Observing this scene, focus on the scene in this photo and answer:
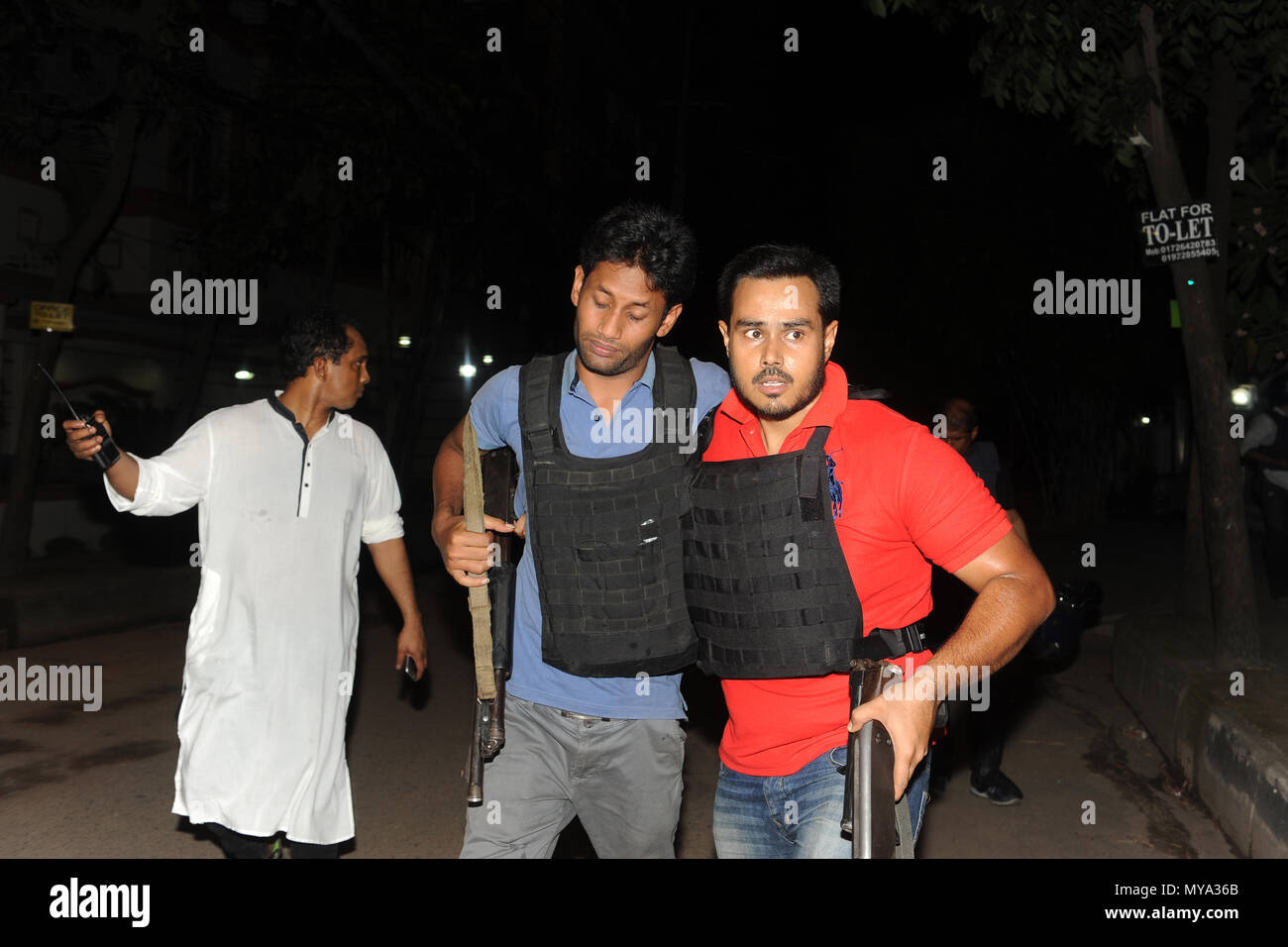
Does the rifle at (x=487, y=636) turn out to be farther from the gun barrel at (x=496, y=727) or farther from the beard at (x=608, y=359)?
the beard at (x=608, y=359)

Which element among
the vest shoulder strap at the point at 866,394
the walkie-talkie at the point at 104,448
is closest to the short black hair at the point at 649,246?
the vest shoulder strap at the point at 866,394

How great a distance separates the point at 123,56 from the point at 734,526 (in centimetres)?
1079

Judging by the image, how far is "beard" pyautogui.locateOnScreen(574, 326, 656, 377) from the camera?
Result: 3189mm

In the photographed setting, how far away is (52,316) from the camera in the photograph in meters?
10.6

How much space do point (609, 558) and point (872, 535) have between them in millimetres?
781

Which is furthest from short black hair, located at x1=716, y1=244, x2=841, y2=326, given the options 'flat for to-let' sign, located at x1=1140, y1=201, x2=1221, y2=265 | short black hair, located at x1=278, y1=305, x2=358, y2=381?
'flat for to-let' sign, located at x1=1140, y1=201, x2=1221, y2=265

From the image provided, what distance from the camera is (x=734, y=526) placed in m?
2.72

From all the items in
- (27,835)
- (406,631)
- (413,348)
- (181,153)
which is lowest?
→ (27,835)

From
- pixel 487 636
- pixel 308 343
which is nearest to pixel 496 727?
pixel 487 636

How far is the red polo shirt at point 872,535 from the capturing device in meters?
2.39

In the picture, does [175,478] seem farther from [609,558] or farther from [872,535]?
[872,535]

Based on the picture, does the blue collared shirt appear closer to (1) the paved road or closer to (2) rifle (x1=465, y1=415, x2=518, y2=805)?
(2) rifle (x1=465, y1=415, x2=518, y2=805)
